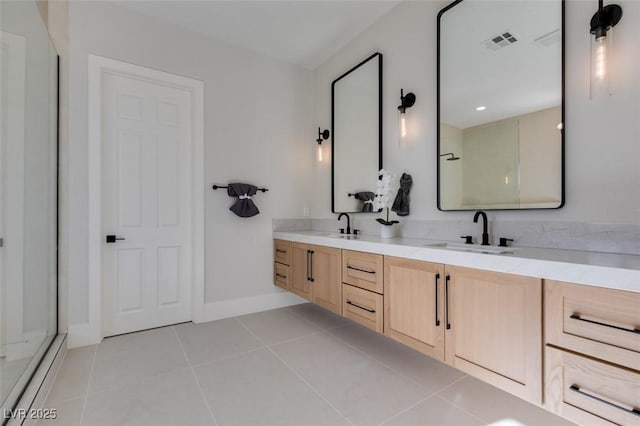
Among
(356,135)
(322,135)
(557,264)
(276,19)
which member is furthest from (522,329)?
(276,19)

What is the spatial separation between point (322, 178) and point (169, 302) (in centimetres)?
216

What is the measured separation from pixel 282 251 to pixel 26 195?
84.1 inches

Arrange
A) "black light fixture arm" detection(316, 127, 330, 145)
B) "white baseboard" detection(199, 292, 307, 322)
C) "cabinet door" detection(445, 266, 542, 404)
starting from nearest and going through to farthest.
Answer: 1. "cabinet door" detection(445, 266, 542, 404)
2. "white baseboard" detection(199, 292, 307, 322)
3. "black light fixture arm" detection(316, 127, 330, 145)

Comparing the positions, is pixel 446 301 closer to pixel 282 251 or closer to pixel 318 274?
pixel 318 274

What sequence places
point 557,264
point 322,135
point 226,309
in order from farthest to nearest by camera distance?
1. point 322,135
2. point 226,309
3. point 557,264

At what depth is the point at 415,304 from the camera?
183 cm

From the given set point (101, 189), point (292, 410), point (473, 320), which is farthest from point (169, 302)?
point (473, 320)

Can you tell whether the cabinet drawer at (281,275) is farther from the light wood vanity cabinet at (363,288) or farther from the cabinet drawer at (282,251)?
the light wood vanity cabinet at (363,288)

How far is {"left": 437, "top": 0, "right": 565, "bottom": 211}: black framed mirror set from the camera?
1.74 m

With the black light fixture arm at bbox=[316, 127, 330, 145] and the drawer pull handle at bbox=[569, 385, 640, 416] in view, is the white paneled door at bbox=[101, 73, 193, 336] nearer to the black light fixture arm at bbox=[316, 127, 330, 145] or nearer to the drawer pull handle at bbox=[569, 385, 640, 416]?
the black light fixture arm at bbox=[316, 127, 330, 145]

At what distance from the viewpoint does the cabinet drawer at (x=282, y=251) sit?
321cm

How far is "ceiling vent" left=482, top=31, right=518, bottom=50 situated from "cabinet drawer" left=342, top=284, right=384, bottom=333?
6.28 feet

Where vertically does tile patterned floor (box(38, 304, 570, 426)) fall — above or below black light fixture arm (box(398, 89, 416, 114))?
below

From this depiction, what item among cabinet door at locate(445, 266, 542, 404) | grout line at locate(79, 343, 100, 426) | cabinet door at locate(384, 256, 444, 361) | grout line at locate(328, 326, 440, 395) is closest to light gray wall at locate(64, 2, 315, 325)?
grout line at locate(79, 343, 100, 426)
